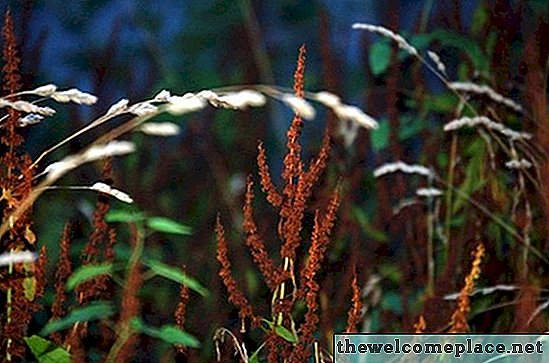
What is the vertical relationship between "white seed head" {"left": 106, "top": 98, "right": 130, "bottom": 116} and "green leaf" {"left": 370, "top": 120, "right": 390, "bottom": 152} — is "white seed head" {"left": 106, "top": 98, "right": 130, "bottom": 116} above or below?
below

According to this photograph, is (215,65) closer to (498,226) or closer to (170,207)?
(170,207)

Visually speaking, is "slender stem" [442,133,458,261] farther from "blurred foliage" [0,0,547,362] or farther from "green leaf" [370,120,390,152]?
"green leaf" [370,120,390,152]

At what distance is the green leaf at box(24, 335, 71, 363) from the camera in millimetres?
1230

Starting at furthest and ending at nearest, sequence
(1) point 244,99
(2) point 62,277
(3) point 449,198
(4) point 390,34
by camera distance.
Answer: (3) point 449,198 → (4) point 390,34 → (2) point 62,277 → (1) point 244,99

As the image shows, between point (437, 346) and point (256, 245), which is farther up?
point (256, 245)

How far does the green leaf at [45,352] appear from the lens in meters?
1.23

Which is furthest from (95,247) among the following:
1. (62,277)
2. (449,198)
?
(449,198)

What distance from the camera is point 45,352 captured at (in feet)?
4.09

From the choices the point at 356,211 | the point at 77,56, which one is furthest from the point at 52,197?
the point at 356,211

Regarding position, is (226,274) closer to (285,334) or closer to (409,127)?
(285,334)

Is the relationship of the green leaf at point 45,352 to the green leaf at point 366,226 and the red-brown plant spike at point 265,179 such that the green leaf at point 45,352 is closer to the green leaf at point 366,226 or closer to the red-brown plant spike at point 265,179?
the red-brown plant spike at point 265,179

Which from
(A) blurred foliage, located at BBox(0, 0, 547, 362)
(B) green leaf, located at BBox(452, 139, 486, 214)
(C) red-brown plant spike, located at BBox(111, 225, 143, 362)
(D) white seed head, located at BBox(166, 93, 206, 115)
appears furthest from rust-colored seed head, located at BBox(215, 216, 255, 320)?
(B) green leaf, located at BBox(452, 139, 486, 214)

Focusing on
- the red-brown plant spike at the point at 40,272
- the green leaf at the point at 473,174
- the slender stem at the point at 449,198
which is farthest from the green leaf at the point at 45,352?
the green leaf at the point at 473,174

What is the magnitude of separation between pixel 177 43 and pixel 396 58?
1.92ft
